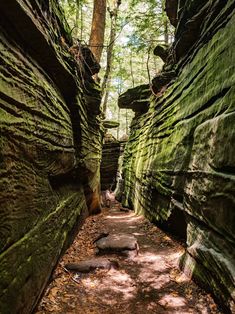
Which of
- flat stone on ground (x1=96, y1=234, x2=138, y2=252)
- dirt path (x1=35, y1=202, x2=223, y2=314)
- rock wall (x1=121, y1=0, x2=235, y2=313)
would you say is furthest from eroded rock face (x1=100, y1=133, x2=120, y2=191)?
dirt path (x1=35, y1=202, x2=223, y2=314)

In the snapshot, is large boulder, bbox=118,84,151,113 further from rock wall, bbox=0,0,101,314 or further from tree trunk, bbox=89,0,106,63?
rock wall, bbox=0,0,101,314

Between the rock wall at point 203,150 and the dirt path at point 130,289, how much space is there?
0.37 metres

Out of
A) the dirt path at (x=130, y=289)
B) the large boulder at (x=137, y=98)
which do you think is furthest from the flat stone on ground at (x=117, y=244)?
the large boulder at (x=137, y=98)

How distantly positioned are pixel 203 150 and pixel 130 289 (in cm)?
291

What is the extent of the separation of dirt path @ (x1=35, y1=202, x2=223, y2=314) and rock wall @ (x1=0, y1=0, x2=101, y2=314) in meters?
0.39

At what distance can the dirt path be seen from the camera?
13.5 feet

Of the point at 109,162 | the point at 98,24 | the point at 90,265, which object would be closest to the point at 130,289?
the point at 90,265

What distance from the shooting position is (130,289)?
15.8ft

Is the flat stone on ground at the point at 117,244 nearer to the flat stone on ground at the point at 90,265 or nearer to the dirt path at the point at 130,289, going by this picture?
the dirt path at the point at 130,289

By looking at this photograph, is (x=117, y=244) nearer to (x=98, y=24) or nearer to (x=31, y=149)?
(x=31, y=149)

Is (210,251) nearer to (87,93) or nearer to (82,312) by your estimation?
(82,312)

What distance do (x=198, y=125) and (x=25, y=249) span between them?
4035 mm

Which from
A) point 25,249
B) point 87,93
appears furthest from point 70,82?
point 25,249

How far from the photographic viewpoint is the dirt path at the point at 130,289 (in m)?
Result: 4.12
